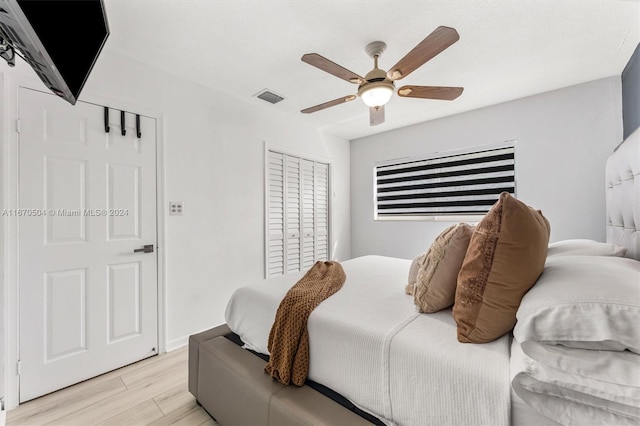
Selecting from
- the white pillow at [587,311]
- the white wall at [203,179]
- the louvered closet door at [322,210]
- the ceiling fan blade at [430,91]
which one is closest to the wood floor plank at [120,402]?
the white wall at [203,179]

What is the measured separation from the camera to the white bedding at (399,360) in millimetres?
870

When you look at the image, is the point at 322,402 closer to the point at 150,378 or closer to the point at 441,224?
the point at 150,378

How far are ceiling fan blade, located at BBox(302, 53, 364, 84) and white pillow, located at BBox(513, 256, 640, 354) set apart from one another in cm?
159

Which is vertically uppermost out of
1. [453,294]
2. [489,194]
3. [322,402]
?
[489,194]

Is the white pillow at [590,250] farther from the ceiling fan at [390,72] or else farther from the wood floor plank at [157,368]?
the wood floor plank at [157,368]

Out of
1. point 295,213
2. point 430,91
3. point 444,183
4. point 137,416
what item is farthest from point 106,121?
point 444,183

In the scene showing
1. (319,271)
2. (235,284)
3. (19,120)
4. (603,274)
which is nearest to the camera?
(603,274)

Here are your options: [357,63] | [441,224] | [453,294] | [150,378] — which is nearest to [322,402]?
[453,294]

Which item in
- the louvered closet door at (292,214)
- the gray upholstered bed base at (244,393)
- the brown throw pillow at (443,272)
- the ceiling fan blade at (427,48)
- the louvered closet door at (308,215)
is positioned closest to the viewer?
the gray upholstered bed base at (244,393)

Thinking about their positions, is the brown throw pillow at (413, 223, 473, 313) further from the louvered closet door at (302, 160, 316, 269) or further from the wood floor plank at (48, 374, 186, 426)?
the louvered closet door at (302, 160, 316, 269)

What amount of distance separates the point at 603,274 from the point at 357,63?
2.14m

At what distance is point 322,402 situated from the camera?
116 cm

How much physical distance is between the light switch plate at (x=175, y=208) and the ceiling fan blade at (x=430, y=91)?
2154 mm

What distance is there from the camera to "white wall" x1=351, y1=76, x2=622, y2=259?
257 cm
